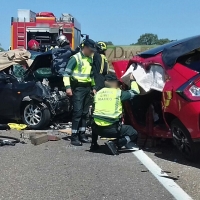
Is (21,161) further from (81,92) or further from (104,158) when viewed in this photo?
(81,92)

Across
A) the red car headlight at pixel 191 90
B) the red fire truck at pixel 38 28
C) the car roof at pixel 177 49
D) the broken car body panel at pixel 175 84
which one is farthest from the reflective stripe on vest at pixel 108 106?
the red fire truck at pixel 38 28

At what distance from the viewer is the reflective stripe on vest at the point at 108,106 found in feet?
25.6

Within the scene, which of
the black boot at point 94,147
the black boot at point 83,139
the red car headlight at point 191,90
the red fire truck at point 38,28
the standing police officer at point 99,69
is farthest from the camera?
the red fire truck at point 38,28

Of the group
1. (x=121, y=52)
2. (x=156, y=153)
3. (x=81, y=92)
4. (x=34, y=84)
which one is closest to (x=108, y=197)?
(x=156, y=153)

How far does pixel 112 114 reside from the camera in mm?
7777

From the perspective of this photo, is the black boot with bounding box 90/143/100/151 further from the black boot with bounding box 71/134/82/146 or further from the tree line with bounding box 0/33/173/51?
the tree line with bounding box 0/33/173/51

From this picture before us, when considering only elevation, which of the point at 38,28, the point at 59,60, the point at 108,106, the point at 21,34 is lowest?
the point at 108,106

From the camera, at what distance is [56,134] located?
32.7ft

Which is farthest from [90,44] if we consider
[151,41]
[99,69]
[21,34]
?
[151,41]

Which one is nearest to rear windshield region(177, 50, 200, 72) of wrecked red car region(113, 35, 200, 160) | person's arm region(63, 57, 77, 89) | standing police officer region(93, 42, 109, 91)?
wrecked red car region(113, 35, 200, 160)

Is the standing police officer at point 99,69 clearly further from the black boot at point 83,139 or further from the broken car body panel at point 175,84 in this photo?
the broken car body panel at point 175,84

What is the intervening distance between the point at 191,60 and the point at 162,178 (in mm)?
1971

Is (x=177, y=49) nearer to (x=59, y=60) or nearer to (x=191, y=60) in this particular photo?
(x=191, y=60)

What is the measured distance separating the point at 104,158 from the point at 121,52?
40.0 ft
